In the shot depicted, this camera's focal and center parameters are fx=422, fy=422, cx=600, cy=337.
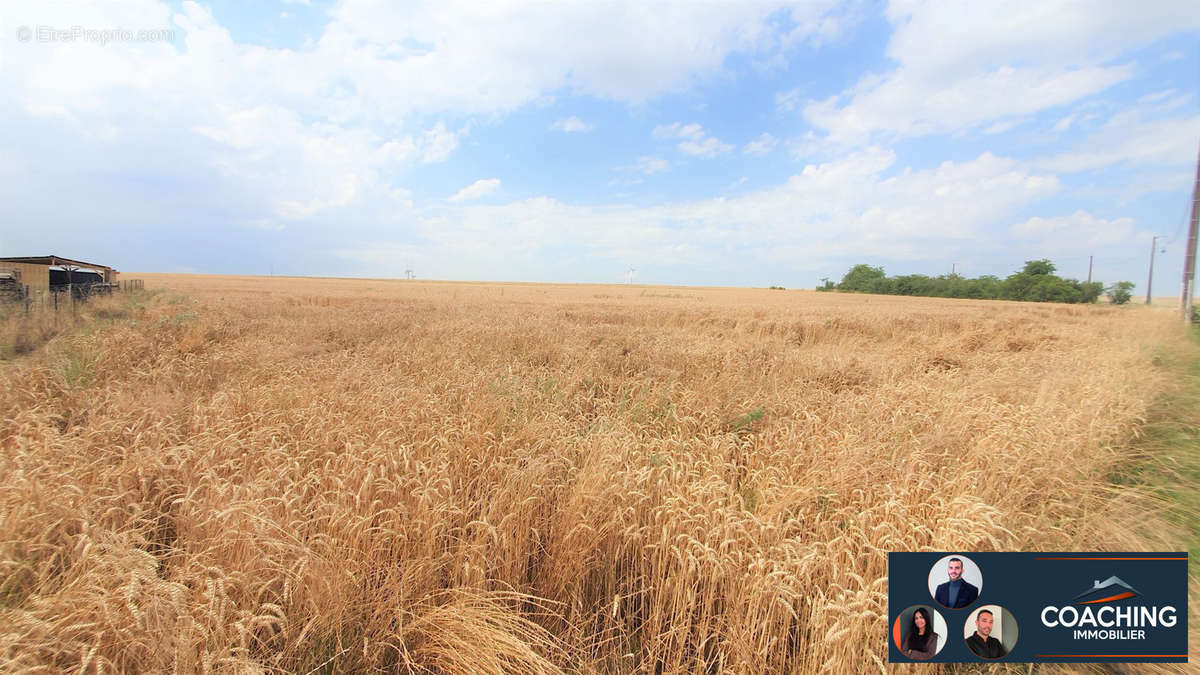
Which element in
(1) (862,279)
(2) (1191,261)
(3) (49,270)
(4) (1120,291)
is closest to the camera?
(2) (1191,261)

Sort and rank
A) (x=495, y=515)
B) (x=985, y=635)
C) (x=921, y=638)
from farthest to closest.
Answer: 1. (x=495, y=515)
2. (x=985, y=635)
3. (x=921, y=638)

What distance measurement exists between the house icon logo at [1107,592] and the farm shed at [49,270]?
32481 millimetres

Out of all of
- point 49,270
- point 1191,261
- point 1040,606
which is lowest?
point 1040,606

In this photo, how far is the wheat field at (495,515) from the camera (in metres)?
2.07

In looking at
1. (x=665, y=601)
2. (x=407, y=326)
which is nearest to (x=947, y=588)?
(x=665, y=601)

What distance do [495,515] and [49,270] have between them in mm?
36226

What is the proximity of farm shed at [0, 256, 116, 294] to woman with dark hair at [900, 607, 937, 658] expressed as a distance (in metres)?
31.6

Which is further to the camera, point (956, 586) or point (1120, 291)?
point (1120, 291)

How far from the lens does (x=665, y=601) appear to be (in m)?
2.53

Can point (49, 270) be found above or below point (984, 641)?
above

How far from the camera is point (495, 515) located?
9.52 feet

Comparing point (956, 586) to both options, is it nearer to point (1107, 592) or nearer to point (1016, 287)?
point (1107, 592)

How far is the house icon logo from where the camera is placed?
245cm

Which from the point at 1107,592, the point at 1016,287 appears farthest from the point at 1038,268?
the point at 1107,592
